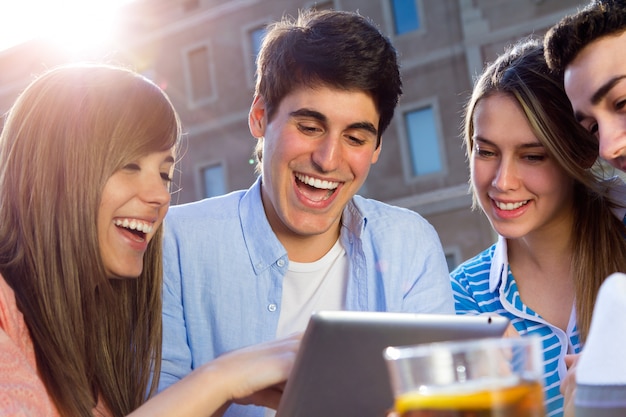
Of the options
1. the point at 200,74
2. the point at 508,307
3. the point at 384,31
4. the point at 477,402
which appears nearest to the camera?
the point at 477,402

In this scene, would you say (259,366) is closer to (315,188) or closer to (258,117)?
(315,188)

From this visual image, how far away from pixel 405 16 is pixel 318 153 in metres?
13.8

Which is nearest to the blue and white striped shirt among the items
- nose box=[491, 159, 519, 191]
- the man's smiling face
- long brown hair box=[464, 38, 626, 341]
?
long brown hair box=[464, 38, 626, 341]

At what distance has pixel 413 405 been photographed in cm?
75

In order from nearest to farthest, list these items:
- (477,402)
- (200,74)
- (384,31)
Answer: (477,402)
(384,31)
(200,74)

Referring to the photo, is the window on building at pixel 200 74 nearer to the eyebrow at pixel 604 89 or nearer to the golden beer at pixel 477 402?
the eyebrow at pixel 604 89

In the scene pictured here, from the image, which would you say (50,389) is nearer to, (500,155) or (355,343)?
(355,343)

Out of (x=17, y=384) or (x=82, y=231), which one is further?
(x=82, y=231)

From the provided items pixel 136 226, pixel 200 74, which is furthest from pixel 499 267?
pixel 200 74

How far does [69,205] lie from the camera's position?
1.83 meters

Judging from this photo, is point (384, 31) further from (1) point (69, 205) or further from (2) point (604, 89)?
(1) point (69, 205)

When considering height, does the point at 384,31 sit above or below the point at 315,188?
above

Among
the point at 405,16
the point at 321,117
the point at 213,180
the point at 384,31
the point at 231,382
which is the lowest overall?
the point at 231,382

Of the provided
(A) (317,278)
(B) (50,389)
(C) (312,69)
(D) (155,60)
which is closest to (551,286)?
(A) (317,278)
